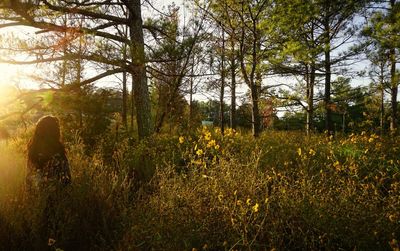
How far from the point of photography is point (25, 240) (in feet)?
10.9

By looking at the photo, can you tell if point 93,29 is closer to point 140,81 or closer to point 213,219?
point 140,81

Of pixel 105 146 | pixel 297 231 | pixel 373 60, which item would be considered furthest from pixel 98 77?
pixel 373 60

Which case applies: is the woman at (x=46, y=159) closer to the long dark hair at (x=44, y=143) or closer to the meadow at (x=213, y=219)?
the long dark hair at (x=44, y=143)

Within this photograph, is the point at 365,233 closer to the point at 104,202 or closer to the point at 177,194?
the point at 177,194

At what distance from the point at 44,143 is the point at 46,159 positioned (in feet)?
0.76

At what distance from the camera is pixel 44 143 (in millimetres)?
4652

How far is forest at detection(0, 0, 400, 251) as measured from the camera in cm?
329

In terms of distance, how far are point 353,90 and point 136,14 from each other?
1109 cm

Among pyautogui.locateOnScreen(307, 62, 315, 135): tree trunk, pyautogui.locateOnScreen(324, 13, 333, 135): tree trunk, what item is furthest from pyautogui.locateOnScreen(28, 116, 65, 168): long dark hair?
pyautogui.locateOnScreen(324, 13, 333, 135): tree trunk

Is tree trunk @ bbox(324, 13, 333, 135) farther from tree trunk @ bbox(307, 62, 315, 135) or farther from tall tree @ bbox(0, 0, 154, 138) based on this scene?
tall tree @ bbox(0, 0, 154, 138)

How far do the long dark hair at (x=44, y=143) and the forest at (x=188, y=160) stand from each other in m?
0.02

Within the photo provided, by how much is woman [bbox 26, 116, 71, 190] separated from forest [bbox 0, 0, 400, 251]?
21 millimetres

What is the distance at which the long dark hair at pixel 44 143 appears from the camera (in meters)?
4.53

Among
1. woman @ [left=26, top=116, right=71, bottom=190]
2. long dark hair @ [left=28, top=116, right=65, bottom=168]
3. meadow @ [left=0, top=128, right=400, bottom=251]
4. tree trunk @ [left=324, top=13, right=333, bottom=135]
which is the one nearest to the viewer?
meadow @ [left=0, top=128, right=400, bottom=251]
